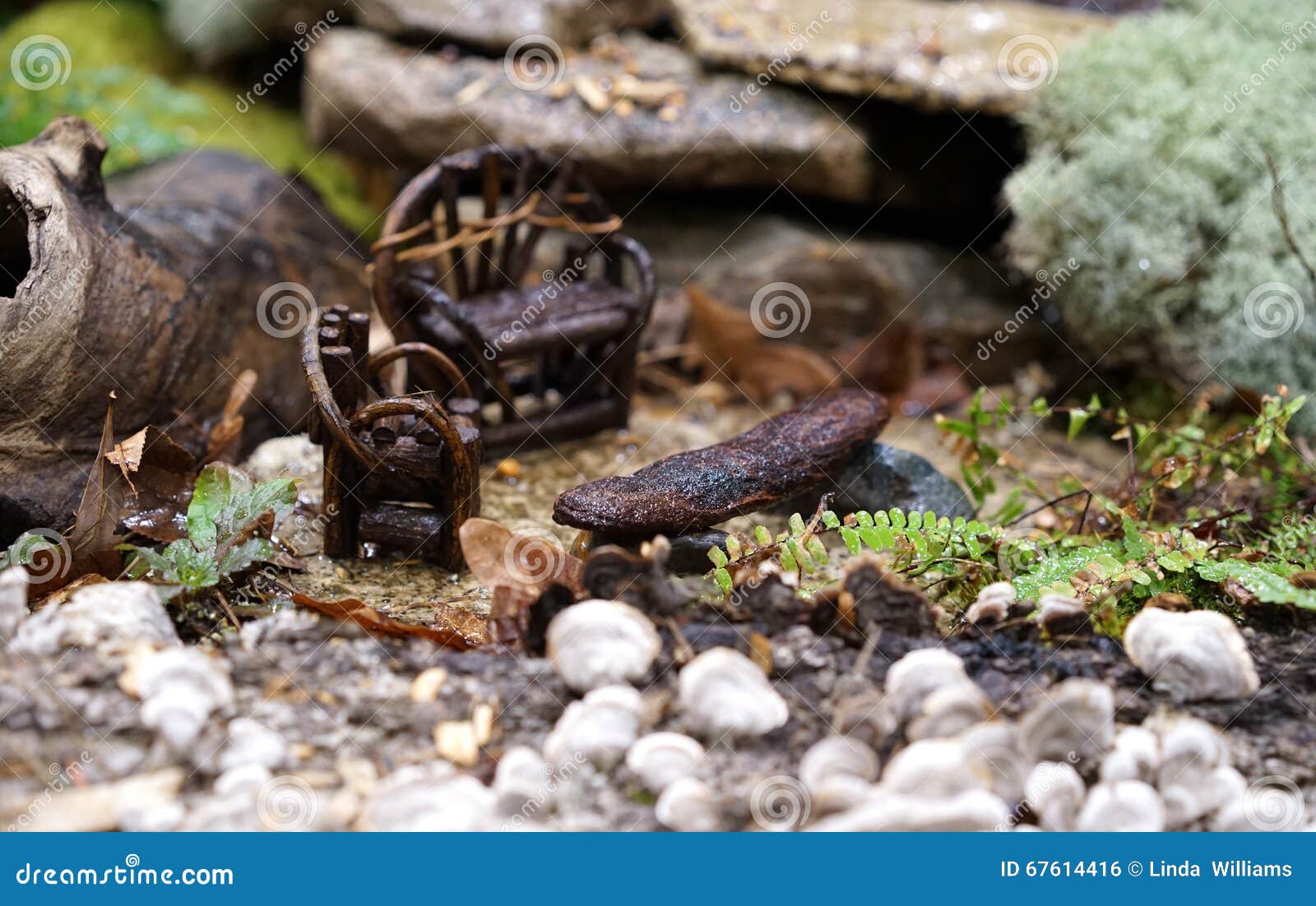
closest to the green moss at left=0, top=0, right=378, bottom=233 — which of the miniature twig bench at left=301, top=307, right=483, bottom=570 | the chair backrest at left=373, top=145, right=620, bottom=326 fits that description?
the chair backrest at left=373, top=145, right=620, bottom=326

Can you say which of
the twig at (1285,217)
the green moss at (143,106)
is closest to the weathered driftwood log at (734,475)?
the twig at (1285,217)

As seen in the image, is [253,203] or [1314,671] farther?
[253,203]

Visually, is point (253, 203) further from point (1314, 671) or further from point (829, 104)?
point (1314, 671)

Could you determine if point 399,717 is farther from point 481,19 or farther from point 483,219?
point 481,19

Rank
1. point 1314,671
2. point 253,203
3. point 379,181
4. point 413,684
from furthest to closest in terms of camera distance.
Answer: point 379,181 < point 253,203 < point 1314,671 < point 413,684

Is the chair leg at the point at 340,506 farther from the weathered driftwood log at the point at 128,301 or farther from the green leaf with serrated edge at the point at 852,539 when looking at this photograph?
the green leaf with serrated edge at the point at 852,539
